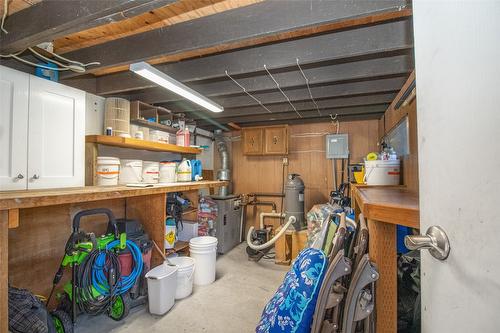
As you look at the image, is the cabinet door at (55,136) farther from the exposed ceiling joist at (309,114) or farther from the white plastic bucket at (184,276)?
the exposed ceiling joist at (309,114)

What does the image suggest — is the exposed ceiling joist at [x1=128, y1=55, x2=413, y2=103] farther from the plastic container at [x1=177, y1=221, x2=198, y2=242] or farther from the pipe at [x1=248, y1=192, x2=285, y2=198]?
the pipe at [x1=248, y1=192, x2=285, y2=198]

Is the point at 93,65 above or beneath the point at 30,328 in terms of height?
above

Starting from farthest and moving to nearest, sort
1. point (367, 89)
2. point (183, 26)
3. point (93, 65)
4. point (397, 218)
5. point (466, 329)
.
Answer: point (367, 89) → point (93, 65) → point (183, 26) → point (397, 218) → point (466, 329)

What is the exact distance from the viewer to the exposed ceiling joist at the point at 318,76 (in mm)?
2168

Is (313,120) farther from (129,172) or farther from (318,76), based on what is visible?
(129,172)

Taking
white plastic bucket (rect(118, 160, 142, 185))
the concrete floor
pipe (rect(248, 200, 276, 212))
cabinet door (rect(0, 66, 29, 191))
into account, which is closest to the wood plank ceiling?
cabinet door (rect(0, 66, 29, 191))

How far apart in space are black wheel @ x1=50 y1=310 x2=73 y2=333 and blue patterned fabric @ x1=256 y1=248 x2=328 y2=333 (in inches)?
68.0

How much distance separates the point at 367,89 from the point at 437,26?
7.81 ft

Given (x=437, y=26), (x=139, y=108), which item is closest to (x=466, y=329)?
(x=437, y=26)

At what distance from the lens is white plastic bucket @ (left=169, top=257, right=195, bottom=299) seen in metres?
2.57

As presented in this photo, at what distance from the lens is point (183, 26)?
174 cm

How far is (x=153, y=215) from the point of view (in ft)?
9.14

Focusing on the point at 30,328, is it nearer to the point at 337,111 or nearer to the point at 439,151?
the point at 439,151

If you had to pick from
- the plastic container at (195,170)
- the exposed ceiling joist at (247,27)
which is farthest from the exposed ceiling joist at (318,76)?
the plastic container at (195,170)
